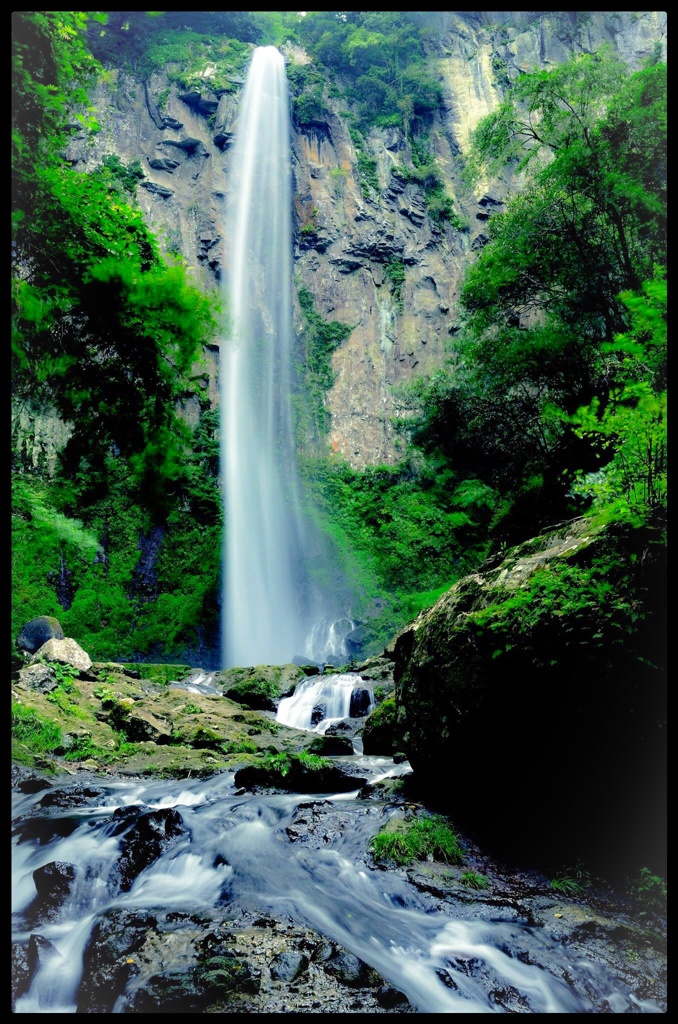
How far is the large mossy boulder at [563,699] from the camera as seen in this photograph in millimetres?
3611

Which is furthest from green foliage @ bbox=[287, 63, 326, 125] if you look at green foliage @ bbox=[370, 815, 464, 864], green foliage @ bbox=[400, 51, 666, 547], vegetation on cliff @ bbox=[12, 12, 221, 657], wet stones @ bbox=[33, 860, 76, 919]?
wet stones @ bbox=[33, 860, 76, 919]

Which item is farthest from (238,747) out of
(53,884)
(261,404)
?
(261,404)

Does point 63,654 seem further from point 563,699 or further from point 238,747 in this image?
point 563,699

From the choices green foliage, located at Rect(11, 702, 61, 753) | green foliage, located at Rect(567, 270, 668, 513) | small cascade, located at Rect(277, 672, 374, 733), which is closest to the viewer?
green foliage, located at Rect(567, 270, 668, 513)

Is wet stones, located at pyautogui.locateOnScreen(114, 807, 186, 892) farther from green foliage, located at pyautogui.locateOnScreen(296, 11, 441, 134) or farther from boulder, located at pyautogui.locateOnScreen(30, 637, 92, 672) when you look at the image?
green foliage, located at pyautogui.locateOnScreen(296, 11, 441, 134)

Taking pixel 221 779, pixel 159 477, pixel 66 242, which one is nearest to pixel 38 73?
pixel 66 242

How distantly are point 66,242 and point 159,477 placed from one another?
2068 millimetres

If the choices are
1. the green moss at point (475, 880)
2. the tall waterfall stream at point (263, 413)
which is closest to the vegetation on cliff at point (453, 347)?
the tall waterfall stream at point (263, 413)

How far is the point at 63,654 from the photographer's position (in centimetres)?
1141

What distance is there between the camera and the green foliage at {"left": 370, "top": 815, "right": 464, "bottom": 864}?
14.9 ft

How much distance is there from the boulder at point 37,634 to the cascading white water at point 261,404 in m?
10.3

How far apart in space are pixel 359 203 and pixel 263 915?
117ft

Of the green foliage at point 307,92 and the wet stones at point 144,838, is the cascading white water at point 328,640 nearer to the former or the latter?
the wet stones at point 144,838

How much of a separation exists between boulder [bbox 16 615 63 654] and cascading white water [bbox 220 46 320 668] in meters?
10.3
